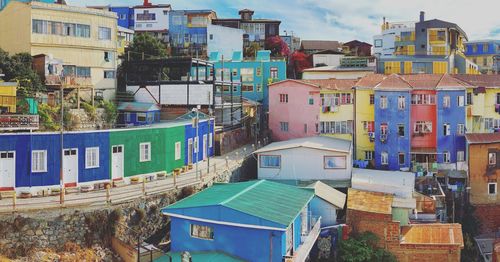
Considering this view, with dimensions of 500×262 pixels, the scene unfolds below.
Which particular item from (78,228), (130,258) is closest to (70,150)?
(78,228)

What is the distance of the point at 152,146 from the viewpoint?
2616 cm

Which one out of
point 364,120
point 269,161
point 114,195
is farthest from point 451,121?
point 114,195

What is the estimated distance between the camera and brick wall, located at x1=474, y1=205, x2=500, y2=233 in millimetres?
32188

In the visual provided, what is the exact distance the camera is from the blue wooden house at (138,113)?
37406mm

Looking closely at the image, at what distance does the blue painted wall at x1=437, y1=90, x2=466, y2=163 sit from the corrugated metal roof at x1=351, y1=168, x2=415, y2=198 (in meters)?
3.45

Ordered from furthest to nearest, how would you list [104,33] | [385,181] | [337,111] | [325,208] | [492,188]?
[104,33], [337,111], [492,188], [385,181], [325,208]

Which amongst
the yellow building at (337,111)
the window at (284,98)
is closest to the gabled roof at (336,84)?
the yellow building at (337,111)

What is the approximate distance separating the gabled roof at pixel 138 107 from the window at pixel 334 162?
12.9m

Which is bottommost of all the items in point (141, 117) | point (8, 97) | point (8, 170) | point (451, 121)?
point (8, 170)

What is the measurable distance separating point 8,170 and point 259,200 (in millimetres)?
9450

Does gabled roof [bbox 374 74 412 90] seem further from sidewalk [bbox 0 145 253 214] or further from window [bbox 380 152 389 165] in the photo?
sidewalk [bbox 0 145 253 214]

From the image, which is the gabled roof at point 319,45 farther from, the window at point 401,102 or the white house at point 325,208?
the white house at point 325,208

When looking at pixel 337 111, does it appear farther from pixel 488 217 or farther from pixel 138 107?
pixel 138 107

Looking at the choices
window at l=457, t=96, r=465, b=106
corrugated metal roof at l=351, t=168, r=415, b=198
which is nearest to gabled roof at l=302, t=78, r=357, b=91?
corrugated metal roof at l=351, t=168, r=415, b=198
